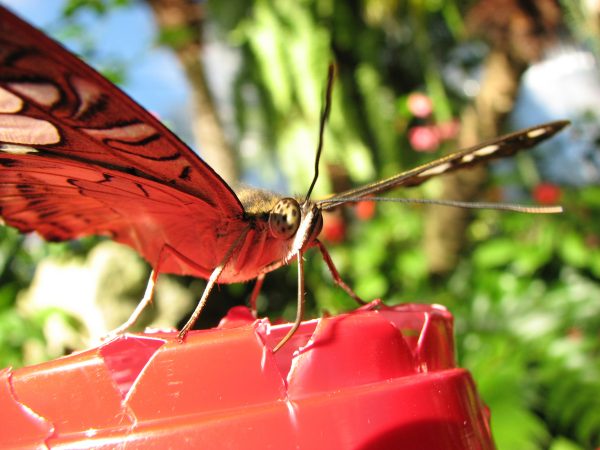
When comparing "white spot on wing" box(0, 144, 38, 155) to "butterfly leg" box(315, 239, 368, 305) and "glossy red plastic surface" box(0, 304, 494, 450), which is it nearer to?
"glossy red plastic surface" box(0, 304, 494, 450)

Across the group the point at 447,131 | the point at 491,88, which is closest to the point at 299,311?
the point at 491,88

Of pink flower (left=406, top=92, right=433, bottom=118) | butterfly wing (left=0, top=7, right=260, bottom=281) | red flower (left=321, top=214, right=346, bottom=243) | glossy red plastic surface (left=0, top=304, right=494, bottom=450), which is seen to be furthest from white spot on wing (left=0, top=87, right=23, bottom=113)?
pink flower (left=406, top=92, right=433, bottom=118)

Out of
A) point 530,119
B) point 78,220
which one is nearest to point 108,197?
point 78,220

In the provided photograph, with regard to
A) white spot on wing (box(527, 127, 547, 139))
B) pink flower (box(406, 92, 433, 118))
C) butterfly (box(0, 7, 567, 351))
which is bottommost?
white spot on wing (box(527, 127, 547, 139))

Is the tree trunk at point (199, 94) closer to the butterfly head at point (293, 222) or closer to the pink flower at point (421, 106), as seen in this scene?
the pink flower at point (421, 106)

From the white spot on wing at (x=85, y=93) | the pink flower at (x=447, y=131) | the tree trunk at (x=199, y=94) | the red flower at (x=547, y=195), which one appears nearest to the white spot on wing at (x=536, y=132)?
the white spot on wing at (x=85, y=93)

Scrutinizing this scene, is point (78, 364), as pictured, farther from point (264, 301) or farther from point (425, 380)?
point (264, 301)

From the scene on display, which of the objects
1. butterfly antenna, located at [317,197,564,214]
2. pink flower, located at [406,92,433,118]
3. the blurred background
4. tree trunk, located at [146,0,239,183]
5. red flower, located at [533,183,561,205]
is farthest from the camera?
tree trunk, located at [146,0,239,183]
